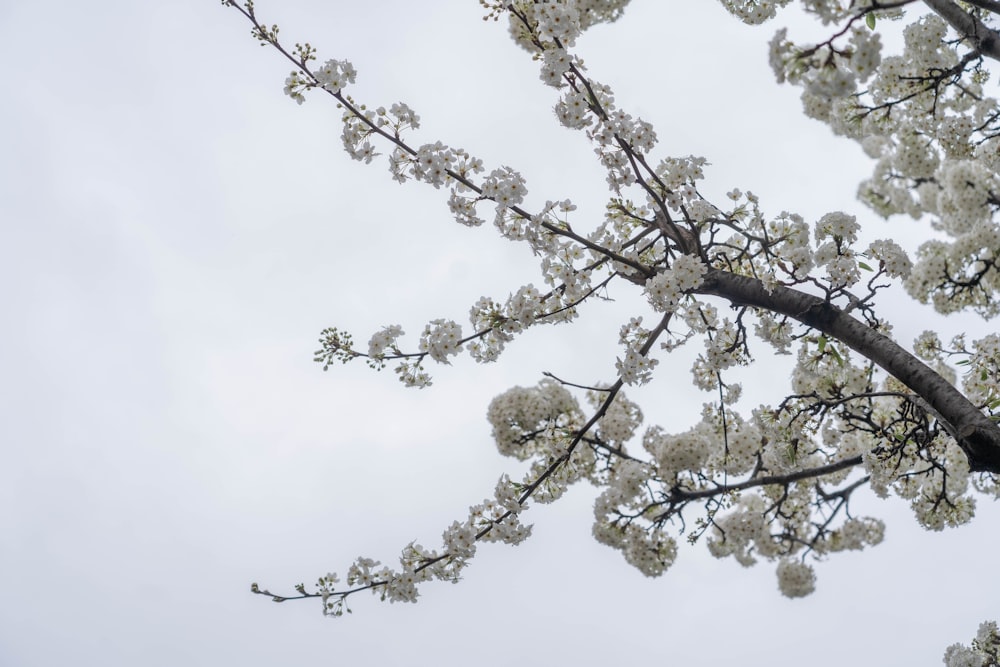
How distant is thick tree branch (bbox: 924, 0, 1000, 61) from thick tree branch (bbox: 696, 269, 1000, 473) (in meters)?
2.67

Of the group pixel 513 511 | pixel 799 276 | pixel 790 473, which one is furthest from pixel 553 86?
pixel 790 473

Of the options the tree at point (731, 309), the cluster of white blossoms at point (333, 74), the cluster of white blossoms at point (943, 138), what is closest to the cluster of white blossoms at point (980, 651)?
the tree at point (731, 309)

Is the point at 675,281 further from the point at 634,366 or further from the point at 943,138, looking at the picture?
the point at 943,138

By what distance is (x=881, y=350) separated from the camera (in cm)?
501

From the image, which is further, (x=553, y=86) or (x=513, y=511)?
(x=513, y=511)

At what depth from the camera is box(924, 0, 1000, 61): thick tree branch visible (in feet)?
19.0

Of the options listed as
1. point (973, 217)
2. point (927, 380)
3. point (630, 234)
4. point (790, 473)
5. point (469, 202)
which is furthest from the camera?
point (973, 217)

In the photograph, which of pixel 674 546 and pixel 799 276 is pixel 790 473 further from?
pixel 799 276

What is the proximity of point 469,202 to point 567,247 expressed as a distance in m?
0.83

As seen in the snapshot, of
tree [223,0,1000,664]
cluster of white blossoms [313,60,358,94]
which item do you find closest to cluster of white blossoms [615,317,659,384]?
tree [223,0,1000,664]

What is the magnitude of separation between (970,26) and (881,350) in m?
2.94

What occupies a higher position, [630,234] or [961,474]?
[630,234]

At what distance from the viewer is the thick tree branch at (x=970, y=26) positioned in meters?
5.79

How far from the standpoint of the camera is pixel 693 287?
507 centimetres
